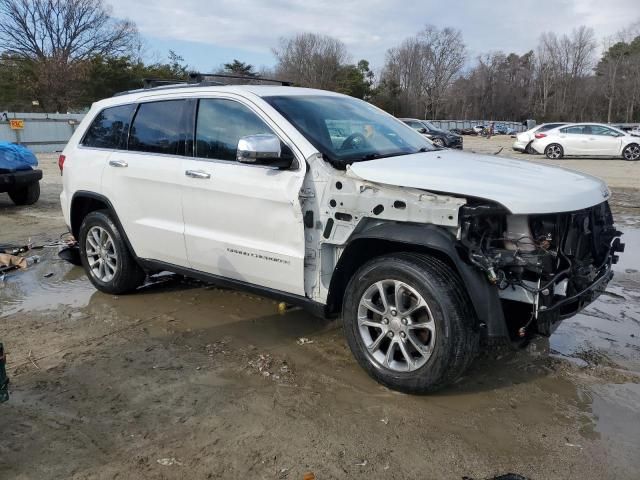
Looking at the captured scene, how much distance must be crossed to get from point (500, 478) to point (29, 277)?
5.53 m

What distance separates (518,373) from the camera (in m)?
3.85

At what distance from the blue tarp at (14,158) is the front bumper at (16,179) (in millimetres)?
117

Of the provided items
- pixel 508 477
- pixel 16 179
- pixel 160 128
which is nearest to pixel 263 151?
pixel 160 128

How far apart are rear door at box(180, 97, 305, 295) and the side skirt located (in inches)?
2.0

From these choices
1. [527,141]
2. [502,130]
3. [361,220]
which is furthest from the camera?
[502,130]

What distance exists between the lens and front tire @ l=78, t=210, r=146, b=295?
533cm

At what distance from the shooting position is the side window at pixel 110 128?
5.21 meters

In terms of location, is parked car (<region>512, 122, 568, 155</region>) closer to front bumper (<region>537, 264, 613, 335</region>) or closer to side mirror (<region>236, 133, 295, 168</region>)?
front bumper (<region>537, 264, 613, 335</region>)

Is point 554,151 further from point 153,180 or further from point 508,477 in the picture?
point 508,477

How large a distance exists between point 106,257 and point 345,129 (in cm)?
280

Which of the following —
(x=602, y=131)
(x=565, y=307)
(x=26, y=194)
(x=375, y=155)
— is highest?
(x=602, y=131)

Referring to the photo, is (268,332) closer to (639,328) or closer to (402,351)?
(402,351)

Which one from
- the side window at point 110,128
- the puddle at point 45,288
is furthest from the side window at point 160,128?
the puddle at point 45,288

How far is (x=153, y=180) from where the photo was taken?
4750 millimetres
